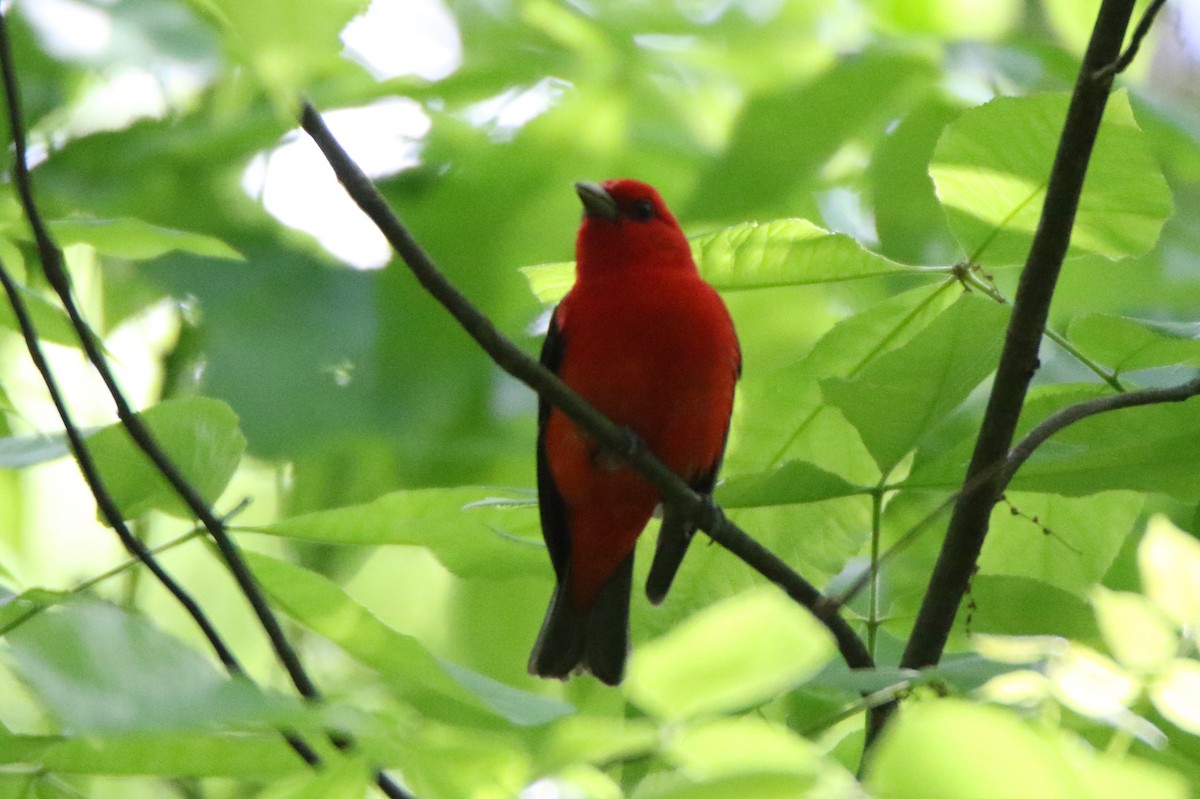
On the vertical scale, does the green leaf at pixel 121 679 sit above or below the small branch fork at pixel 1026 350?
above

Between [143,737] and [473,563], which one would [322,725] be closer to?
[143,737]

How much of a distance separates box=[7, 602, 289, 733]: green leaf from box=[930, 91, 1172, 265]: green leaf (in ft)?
4.47

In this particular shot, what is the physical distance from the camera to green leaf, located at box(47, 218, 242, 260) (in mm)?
2174

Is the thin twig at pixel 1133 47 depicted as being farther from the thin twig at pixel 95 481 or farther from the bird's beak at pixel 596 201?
the bird's beak at pixel 596 201

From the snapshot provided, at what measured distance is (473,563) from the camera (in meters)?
2.19

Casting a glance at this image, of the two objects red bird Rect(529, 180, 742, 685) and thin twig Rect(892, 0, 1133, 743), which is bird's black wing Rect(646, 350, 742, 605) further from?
red bird Rect(529, 180, 742, 685)

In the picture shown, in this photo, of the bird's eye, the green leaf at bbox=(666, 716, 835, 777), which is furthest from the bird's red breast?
the green leaf at bbox=(666, 716, 835, 777)

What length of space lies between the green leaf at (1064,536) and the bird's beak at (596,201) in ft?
5.48

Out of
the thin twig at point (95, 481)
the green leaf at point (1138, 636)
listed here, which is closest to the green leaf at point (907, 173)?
the green leaf at point (1138, 636)

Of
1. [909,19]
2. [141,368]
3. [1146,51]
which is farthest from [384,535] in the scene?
[141,368]

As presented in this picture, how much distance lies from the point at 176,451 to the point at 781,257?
92 cm

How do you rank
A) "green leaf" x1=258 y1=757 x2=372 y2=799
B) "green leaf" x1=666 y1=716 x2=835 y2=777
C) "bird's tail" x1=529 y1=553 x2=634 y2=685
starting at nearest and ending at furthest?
"green leaf" x1=666 y1=716 x2=835 y2=777, "green leaf" x1=258 y1=757 x2=372 y2=799, "bird's tail" x1=529 y1=553 x2=634 y2=685

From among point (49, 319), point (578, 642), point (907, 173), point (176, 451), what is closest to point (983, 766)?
point (176, 451)

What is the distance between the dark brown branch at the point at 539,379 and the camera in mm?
1886
